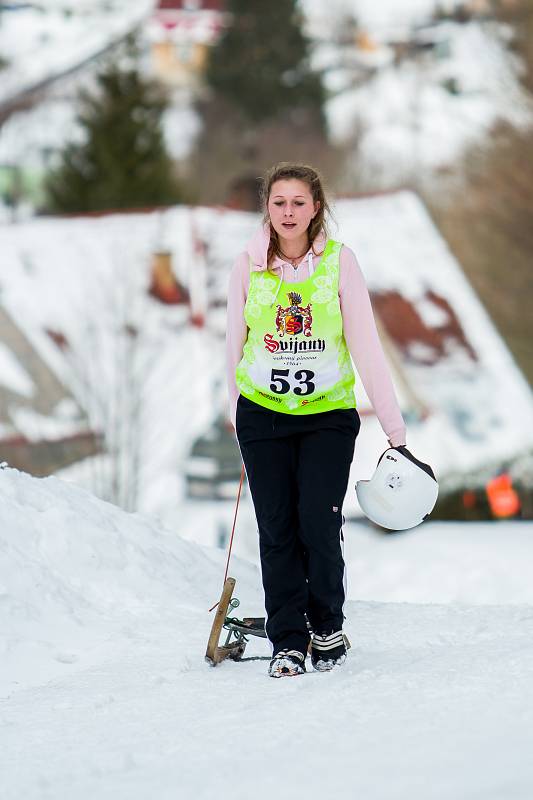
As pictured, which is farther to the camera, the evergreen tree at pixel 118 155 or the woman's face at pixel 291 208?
the evergreen tree at pixel 118 155

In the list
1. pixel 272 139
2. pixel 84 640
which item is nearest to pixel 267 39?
pixel 272 139

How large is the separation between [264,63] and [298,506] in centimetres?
4658

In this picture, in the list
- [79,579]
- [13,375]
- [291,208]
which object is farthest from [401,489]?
[13,375]

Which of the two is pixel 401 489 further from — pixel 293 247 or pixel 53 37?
pixel 53 37

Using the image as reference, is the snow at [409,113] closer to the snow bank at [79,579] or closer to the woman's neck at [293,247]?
the snow bank at [79,579]

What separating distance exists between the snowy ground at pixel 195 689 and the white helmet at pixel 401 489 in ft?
1.42

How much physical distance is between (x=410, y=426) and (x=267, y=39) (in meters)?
28.0

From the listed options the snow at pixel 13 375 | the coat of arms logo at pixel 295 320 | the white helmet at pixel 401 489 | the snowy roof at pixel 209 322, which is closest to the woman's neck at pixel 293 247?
the coat of arms logo at pixel 295 320

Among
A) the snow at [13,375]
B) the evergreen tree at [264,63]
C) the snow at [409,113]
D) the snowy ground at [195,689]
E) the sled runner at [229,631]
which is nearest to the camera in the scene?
the snowy ground at [195,689]

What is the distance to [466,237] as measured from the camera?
118 feet

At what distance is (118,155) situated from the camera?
121ft

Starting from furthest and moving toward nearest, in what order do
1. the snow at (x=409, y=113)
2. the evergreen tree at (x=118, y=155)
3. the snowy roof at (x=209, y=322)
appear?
the snow at (x=409, y=113), the evergreen tree at (x=118, y=155), the snowy roof at (x=209, y=322)

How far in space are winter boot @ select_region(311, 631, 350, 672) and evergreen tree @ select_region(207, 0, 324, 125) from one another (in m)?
46.0

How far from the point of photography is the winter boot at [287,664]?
4.64 meters
